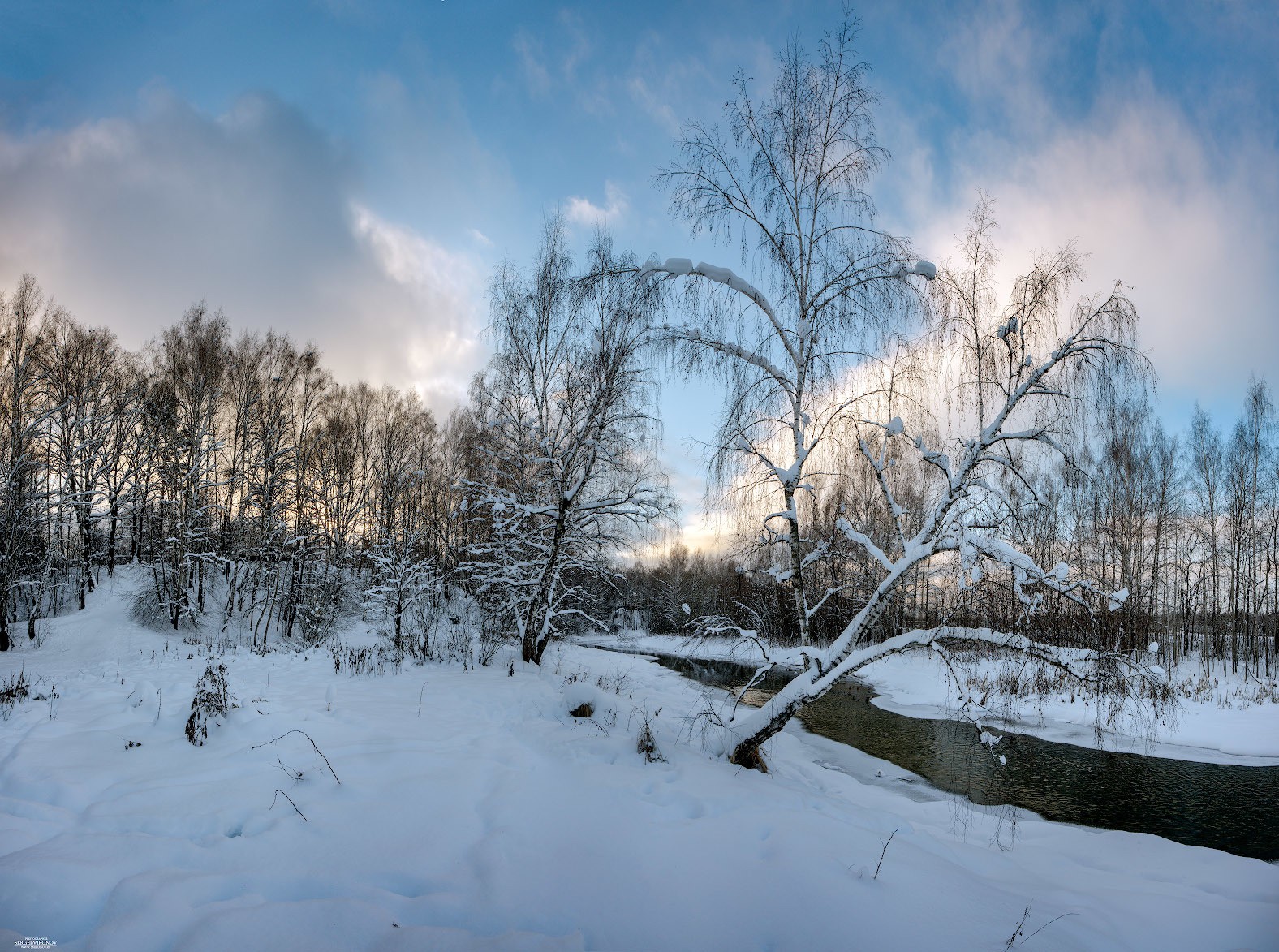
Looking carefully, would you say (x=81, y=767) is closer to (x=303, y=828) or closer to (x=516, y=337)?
(x=303, y=828)

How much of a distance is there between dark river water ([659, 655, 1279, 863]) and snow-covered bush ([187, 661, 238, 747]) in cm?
942

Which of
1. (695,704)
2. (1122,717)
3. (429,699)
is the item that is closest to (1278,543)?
(1122,717)

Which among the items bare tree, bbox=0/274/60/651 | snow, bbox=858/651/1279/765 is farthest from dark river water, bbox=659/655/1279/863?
bare tree, bbox=0/274/60/651

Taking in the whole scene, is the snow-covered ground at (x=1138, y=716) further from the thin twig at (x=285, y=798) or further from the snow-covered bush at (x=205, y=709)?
the snow-covered bush at (x=205, y=709)

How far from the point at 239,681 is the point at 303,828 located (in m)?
5.63

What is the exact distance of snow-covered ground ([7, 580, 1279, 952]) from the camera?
260 cm

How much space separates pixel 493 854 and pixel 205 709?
3.61 metres

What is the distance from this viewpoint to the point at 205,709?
500 centimetres

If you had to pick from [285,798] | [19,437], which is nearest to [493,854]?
[285,798]

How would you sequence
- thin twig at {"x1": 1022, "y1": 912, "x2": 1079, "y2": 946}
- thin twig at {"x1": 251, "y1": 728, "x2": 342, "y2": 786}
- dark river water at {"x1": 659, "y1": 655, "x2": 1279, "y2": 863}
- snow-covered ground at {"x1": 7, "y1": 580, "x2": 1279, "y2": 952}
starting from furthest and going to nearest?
dark river water at {"x1": 659, "y1": 655, "x2": 1279, "y2": 863}, thin twig at {"x1": 251, "y1": 728, "x2": 342, "y2": 786}, thin twig at {"x1": 1022, "y1": 912, "x2": 1079, "y2": 946}, snow-covered ground at {"x1": 7, "y1": 580, "x2": 1279, "y2": 952}

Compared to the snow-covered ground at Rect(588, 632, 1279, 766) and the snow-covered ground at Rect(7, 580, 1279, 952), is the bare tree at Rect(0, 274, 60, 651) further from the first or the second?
the snow-covered ground at Rect(588, 632, 1279, 766)

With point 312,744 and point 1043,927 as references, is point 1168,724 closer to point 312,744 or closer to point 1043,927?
point 1043,927

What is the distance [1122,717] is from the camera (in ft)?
41.3

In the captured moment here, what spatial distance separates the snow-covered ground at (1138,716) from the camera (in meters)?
10.4
